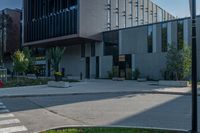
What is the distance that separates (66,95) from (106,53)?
2714 cm

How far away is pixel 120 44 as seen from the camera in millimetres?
46281

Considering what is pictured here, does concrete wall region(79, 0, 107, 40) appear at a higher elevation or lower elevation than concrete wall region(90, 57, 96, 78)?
higher

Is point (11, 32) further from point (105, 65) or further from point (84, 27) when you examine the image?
point (105, 65)

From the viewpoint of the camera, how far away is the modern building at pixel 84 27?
1848 inches

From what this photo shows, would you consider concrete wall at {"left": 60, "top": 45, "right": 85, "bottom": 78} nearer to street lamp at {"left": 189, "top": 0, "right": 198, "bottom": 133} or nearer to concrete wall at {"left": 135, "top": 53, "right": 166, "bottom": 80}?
concrete wall at {"left": 135, "top": 53, "right": 166, "bottom": 80}

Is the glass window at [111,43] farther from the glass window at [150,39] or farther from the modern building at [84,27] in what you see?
the glass window at [150,39]

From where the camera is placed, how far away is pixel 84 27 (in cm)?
4644

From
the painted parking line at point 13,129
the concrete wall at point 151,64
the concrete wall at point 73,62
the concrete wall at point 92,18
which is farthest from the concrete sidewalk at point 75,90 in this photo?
the concrete wall at point 73,62

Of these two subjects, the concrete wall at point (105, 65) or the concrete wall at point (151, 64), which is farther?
the concrete wall at point (105, 65)

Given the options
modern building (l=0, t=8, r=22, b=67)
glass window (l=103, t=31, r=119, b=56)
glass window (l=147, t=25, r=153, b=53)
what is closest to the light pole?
glass window (l=147, t=25, r=153, b=53)

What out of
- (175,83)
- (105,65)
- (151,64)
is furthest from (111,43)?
(175,83)

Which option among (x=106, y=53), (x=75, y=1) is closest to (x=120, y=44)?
(x=106, y=53)

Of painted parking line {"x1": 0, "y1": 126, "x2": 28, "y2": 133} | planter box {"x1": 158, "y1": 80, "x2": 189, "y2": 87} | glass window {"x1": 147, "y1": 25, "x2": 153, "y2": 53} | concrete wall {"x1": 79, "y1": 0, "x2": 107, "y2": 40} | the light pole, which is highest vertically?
concrete wall {"x1": 79, "y1": 0, "x2": 107, "y2": 40}

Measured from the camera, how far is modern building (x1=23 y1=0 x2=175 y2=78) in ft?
154
